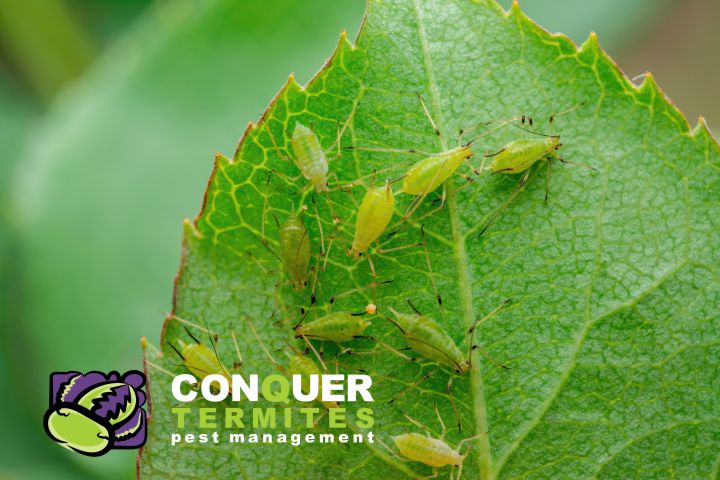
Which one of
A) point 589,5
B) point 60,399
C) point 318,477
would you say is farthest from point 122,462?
point 589,5

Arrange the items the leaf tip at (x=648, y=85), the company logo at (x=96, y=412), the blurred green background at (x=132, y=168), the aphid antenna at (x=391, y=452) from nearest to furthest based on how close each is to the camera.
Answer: the leaf tip at (x=648, y=85) → the aphid antenna at (x=391, y=452) → the company logo at (x=96, y=412) → the blurred green background at (x=132, y=168)

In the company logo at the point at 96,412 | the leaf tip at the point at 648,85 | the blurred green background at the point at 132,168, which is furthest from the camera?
the blurred green background at the point at 132,168

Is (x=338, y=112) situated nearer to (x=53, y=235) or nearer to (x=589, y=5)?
(x=53, y=235)

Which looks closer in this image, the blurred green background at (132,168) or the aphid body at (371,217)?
the aphid body at (371,217)

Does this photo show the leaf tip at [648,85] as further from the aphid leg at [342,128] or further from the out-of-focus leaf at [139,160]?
the out-of-focus leaf at [139,160]

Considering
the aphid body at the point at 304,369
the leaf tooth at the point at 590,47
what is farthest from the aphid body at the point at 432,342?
the leaf tooth at the point at 590,47

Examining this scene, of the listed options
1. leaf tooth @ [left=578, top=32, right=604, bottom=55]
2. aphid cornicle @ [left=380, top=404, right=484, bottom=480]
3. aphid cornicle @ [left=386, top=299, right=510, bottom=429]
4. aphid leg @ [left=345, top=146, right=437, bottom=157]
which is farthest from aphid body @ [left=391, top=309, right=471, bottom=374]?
leaf tooth @ [left=578, top=32, right=604, bottom=55]
